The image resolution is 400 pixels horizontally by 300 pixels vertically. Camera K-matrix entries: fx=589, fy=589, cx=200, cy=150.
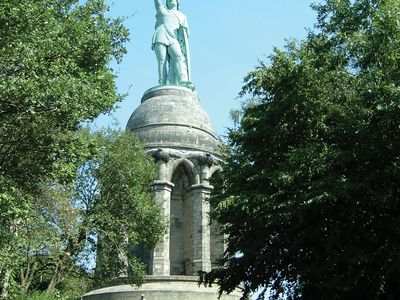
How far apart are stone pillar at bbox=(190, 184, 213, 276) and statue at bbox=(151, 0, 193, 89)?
8001 mm

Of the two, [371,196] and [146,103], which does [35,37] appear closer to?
[371,196]

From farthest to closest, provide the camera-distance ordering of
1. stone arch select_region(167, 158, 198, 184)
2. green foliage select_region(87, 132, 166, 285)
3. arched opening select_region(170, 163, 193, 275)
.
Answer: stone arch select_region(167, 158, 198, 184), arched opening select_region(170, 163, 193, 275), green foliage select_region(87, 132, 166, 285)

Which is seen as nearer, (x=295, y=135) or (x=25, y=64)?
(x=25, y=64)

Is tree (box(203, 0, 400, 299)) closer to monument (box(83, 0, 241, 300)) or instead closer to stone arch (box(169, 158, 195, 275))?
monument (box(83, 0, 241, 300))

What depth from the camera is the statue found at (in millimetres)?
36438

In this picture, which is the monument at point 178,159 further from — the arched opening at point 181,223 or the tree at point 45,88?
the tree at point 45,88

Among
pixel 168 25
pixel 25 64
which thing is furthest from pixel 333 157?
pixel 168 25

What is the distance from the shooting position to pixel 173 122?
109ft

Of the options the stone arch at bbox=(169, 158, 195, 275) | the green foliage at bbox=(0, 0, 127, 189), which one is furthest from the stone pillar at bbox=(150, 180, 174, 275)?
the green foliage at bbox=(0, 0, 127, 189)

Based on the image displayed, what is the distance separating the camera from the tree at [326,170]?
14.0m

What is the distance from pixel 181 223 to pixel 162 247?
3.33 meters

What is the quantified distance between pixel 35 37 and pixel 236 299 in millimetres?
16740

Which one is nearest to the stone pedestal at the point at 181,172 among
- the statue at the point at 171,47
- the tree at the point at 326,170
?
the statue at the point at 171,47

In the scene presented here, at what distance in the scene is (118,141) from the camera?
84.0ft
